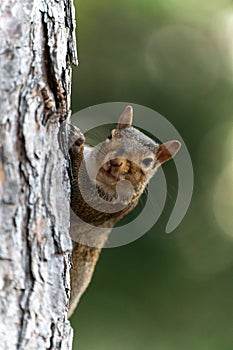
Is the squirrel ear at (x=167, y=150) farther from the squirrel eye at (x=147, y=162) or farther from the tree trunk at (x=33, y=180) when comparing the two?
the tree trunk at (x=33, y=180)

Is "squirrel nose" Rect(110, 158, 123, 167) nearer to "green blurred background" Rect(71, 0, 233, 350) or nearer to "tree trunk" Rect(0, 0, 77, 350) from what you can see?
"tree trunk" Rect(0, 0, 77, 350)

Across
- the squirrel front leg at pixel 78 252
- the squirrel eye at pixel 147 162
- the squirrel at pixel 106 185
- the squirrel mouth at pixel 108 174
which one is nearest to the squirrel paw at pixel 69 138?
the squirrel front leg at pixel 78 252

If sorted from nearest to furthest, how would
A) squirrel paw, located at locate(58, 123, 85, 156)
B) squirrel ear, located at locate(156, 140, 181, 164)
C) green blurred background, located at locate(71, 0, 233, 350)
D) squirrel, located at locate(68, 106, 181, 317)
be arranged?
1. squirrel paw, located at locate(58, 123, 85, 156)
2. squirrel, located at locate(68, 106, 181, 317)
3. squirrel ear, located at locate(156, 140, 181, 164)
4. green blurred background, located at locate(71, 0, 233, 350)

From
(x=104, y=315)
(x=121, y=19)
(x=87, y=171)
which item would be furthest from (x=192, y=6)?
(x=87, y=171)

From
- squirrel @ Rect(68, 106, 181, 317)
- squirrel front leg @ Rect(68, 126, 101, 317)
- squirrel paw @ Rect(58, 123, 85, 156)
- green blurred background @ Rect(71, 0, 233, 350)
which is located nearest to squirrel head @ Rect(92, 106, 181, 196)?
squirrel @ Rect(68, 106, 181, 317)

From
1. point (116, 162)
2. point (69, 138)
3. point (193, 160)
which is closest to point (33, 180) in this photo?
point (69, 138)

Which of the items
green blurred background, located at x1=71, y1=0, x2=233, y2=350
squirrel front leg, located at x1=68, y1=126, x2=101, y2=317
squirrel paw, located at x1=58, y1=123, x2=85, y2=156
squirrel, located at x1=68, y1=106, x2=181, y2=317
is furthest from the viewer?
green blurred background, located at x1=71, y1=0, x2=233, y2=350
